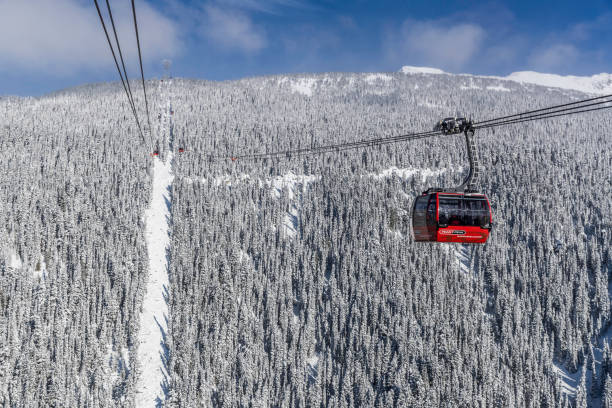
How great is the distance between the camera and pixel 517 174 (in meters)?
200

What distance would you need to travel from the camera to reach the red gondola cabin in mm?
28438

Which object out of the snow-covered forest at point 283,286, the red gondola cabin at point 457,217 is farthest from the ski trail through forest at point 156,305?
the red gondola cabin at point 457,217

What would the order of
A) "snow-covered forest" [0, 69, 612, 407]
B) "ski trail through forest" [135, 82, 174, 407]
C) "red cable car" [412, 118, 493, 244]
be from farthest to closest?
"snow-covered forest" [0, 69, 612, 407] → "ski trail through forest" [135, 82, 174, 407] → "red cable car" [412, 118, 493, 244]

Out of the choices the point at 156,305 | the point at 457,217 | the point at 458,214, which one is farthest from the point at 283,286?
the point at 458,214

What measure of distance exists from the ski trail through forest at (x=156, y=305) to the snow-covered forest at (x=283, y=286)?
76.1 inches

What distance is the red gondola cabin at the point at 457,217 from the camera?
93.3 ft

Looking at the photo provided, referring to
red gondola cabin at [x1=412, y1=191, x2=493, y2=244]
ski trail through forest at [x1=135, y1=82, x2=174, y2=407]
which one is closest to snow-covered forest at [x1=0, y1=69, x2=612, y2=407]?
ski trail through forest at [x1=135, y1=82, x2=174, y2=407]

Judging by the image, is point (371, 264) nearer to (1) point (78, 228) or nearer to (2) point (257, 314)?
(2) point (257, 314)

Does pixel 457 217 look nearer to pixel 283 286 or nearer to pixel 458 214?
pixel 458 214

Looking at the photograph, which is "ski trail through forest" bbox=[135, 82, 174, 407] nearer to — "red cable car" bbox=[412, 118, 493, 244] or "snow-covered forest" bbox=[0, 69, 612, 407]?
"snow-covered forest" bbox=[0, 69, 612, 407]

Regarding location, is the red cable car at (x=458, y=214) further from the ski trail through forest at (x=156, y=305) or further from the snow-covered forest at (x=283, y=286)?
the ski trail through forest at (x=156, y=305)

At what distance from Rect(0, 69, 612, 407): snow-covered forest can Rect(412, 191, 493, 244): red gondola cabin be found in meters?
91.5

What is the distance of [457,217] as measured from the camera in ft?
93.9

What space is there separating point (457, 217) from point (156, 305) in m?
117
